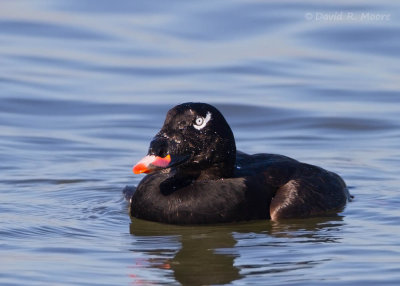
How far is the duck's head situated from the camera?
9367mm

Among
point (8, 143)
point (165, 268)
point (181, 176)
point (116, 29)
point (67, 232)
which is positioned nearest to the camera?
point (165, 268)

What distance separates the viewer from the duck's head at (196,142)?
9367mm

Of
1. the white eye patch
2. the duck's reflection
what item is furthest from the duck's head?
the duck's reflection

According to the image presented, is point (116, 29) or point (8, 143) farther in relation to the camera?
point (116, 29)

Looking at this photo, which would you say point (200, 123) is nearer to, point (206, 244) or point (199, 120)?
Answer: point (199, 120)

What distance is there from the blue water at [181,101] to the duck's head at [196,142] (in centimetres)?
53

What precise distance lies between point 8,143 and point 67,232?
12.4 feet

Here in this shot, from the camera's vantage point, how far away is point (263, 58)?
1686 cm

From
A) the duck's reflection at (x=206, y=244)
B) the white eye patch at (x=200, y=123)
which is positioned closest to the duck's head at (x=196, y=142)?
the white eye patch at (x=200, y=123)

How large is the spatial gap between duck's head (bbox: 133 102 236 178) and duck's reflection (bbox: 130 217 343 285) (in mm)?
515

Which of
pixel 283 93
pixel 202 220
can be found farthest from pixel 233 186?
pixel 283 93

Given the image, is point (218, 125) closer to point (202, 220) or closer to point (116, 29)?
point (202, 220)

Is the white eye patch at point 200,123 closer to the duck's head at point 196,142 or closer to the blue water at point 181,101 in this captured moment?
the duck's head at point 196,142

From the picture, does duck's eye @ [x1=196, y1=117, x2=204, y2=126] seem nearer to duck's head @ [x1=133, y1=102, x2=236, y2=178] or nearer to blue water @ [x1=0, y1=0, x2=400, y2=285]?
duck's head @ [x1=133, y1=102, x2=236, y2=178]
